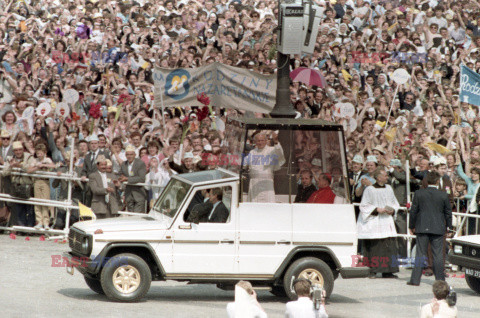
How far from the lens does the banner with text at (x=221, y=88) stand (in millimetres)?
19609

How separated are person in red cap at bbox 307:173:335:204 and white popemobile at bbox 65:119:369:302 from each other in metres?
0.08

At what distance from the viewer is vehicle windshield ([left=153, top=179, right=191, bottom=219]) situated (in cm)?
1295

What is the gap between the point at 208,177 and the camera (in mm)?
13219

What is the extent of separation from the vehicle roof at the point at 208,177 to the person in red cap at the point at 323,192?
42.9 inches

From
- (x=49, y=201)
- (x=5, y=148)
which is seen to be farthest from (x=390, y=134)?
(x=5, y=148)

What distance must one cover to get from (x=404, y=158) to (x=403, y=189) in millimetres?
1431

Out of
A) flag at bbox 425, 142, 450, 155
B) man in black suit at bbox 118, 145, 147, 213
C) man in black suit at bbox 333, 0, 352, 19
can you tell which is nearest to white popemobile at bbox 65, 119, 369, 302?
man in black suit at bbox 118, 145, 147, 213

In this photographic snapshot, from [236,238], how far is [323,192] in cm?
134

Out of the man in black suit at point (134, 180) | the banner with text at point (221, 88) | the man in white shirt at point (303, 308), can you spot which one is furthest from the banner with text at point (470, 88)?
the man in white shirt at point (303, 308)

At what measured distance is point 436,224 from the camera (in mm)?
14703

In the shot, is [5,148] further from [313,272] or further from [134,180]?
[313,272]

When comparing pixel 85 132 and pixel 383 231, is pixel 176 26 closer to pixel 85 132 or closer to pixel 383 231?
pixel 85 132

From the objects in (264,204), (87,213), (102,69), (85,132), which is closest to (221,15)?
(102,69)

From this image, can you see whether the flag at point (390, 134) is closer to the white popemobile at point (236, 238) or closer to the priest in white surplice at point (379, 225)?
the priest in white surplice at point (379, 225)
